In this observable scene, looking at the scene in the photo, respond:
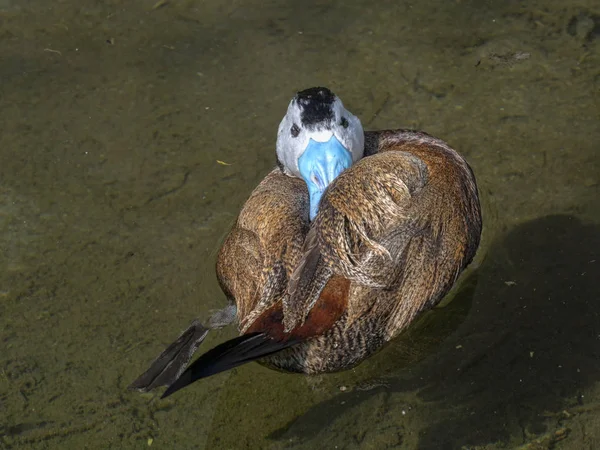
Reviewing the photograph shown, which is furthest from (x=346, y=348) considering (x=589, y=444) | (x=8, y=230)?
(x=8, y=230)

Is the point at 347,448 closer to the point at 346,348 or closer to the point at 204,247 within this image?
the point at 346,348

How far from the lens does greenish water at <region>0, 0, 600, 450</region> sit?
342 centimetres

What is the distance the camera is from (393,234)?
310 centimetres

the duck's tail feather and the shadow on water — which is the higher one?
the duck's tail feather

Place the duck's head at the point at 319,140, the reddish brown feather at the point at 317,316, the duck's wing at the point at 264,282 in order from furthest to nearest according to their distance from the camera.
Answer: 1. the duck's head at the point at 319,140
2. the reddish brown feather at the point at 317,316
3. the duck's wing at the point at 264,282

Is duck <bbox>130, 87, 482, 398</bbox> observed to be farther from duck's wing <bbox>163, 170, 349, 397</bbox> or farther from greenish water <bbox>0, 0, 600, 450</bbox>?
greenish water <bbox>0, 0, 600, 450</bbox>

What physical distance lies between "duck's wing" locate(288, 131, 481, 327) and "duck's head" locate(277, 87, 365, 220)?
0.27 metres

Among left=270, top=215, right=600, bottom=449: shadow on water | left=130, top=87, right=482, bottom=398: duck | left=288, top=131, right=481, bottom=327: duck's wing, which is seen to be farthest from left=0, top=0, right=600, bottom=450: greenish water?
left=288, top=131, right=481, bottom=327: duck's wing

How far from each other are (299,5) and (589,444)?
331cm

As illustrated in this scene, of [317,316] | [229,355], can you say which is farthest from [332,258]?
[229,355]

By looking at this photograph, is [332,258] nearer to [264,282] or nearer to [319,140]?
[264,282]

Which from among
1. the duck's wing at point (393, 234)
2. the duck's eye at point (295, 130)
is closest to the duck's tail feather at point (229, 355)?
the duck's wing at point (393, 234)

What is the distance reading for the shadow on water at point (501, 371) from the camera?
3342mm

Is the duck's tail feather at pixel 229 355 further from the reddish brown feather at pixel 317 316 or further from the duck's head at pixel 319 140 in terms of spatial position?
the duck's head at pixel 319 140
